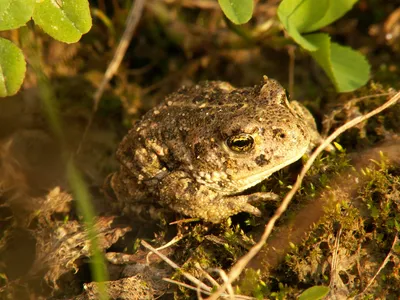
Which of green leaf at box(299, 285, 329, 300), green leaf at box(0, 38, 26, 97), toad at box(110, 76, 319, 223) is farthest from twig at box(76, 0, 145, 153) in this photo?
green leaf at box(299, 285, 329, 300)

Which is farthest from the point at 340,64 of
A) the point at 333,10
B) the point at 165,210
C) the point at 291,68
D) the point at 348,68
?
the point at 165,210

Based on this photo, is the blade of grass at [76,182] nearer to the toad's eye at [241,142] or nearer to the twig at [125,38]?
the twig at [125,38]

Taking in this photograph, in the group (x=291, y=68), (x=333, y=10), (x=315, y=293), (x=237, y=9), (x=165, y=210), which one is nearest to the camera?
(x=315, y=293)

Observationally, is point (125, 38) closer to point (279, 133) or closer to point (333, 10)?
point (333, 10)

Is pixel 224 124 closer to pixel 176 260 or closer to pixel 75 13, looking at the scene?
pixel 176 260

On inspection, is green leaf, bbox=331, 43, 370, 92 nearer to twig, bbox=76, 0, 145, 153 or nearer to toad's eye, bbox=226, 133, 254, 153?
toad's eye, bbox=226, 133, 254, 153

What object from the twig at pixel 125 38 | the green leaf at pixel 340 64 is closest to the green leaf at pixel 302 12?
the green leaf at pixel 340 64
